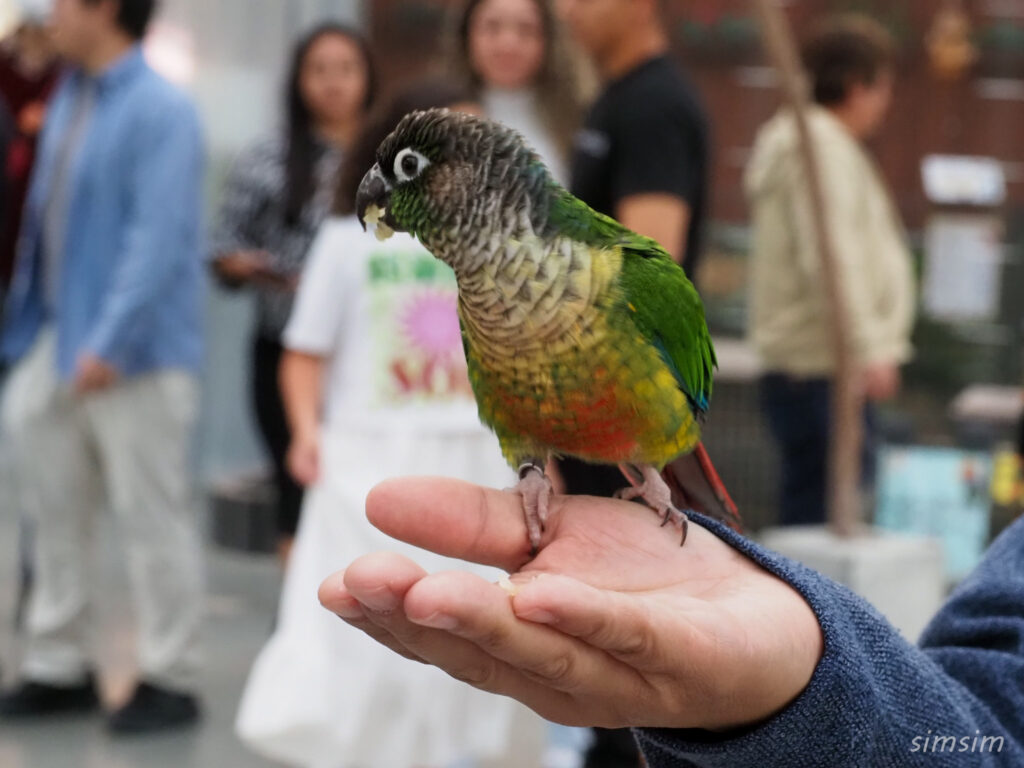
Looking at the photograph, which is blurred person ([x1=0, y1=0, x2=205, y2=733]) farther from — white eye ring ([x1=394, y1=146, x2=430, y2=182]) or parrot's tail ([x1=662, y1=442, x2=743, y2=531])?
white eye ring ([x1=394, y1=146, x2=430, y2=182])

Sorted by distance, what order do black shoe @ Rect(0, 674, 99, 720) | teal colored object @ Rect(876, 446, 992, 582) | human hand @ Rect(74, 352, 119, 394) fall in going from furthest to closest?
teal colored object @ Rect(876, 446, 992, 582) < black shoe @ Rect(0, 674, 99, 720) < human hand @ Rect(74, 352, 119, 394)

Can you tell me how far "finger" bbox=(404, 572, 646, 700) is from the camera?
0.60 meters

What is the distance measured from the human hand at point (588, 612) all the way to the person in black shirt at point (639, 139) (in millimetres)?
811

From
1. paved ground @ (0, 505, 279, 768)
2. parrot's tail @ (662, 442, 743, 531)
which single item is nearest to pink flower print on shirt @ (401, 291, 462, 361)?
parrot's tail @ (662, 442, 743, 531)

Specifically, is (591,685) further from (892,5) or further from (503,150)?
(892,5)

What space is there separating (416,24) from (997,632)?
526 centimetres

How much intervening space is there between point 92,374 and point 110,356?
59 millimetres

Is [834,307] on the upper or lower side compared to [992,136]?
lower

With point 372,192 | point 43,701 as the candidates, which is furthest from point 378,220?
point 43,701

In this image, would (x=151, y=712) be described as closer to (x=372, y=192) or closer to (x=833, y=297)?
(x=833, y=297)

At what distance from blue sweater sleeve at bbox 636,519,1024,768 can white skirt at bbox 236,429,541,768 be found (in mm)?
862

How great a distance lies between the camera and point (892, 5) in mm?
5824

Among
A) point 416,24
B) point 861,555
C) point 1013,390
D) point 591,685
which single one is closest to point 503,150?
point 591,685

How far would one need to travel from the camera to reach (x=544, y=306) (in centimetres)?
79
